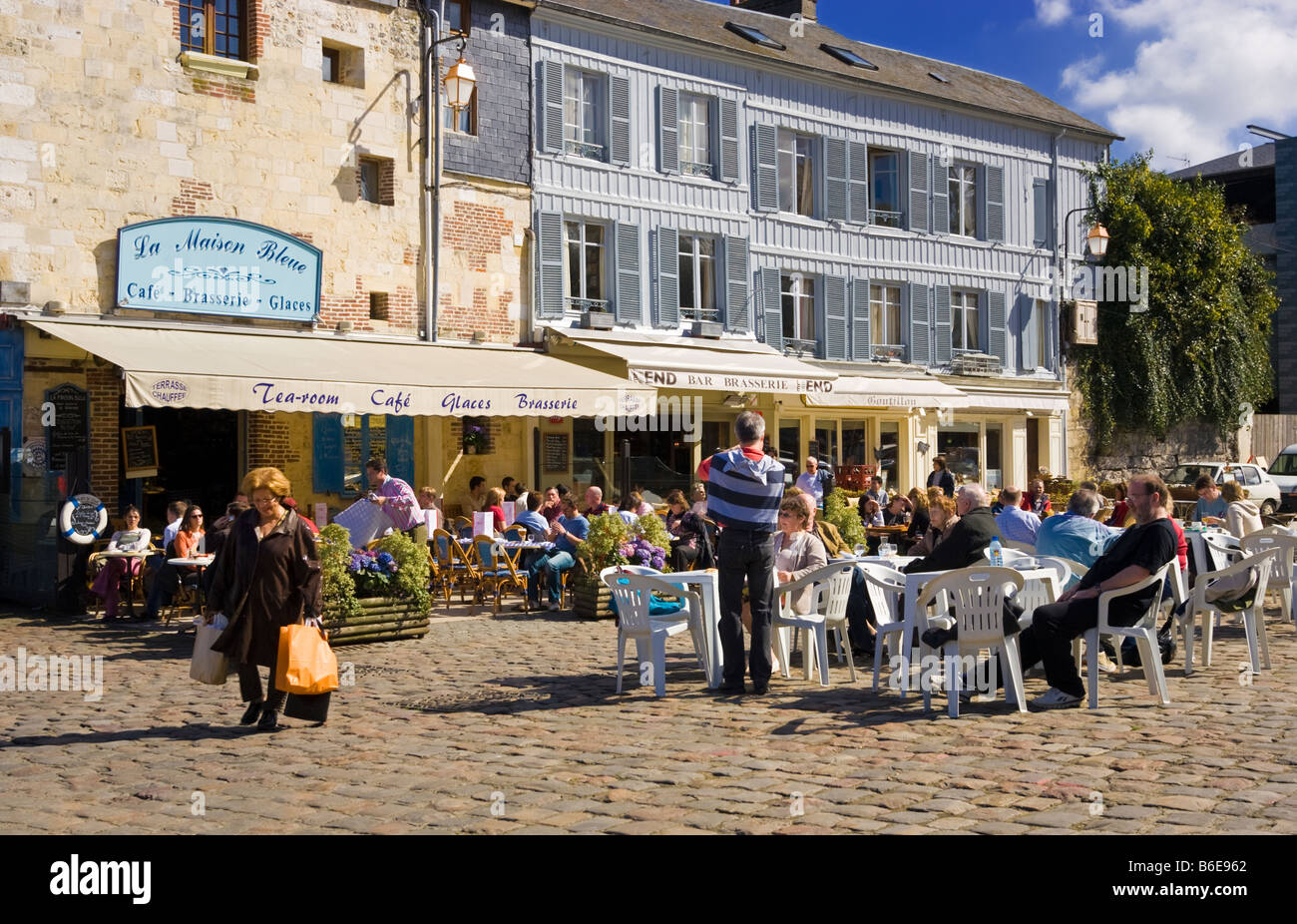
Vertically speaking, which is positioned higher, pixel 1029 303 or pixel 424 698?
pixel 1029 303

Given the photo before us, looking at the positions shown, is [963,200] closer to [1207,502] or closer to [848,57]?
[848,57]

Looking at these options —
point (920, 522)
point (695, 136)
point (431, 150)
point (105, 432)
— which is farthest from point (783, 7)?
point (105, 432)

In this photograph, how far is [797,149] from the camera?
2481 centimetres

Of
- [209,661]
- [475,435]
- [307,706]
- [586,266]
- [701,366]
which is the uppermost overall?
[586,266]

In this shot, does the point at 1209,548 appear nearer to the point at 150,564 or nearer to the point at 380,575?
the point at 380,575

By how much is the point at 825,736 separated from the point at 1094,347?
24697mm

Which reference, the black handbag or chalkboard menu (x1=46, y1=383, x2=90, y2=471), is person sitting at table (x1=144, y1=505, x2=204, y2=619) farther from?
the black handbag

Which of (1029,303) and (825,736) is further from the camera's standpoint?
(1029,303)

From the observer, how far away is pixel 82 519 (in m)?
13.9

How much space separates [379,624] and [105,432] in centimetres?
651

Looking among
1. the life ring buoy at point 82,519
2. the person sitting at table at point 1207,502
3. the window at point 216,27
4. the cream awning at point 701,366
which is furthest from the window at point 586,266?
the person sitting at table at point 1207,502

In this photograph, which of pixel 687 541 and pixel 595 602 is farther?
pixel 687 541
